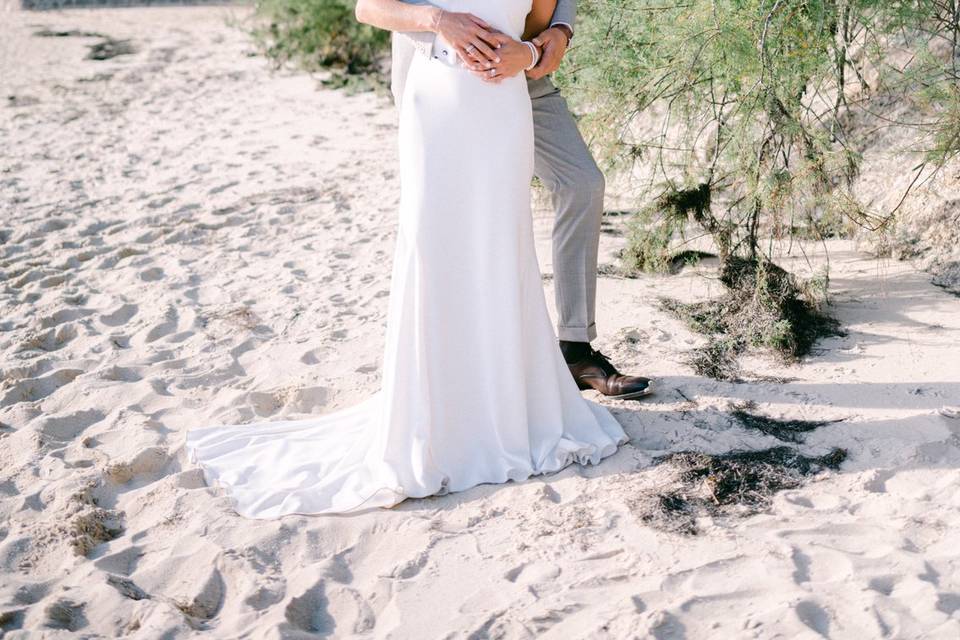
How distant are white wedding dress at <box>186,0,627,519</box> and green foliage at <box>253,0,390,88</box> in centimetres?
702

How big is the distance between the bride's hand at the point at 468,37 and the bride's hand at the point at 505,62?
1 cm

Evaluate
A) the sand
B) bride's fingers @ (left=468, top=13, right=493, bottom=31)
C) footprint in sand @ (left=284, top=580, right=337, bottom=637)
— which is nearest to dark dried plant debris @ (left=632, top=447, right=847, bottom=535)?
the sand

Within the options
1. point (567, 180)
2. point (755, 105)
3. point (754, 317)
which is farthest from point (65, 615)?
point (755, 105)

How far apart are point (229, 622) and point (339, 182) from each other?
4.49m

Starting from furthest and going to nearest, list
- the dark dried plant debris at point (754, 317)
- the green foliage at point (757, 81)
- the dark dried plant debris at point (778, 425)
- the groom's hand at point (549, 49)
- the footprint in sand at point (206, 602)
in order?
the dark dried plant debris at point (754, 317) < the green foliage at point (757, 81) < the dark dried plant debris at point (778, 425) < the groom's hand at point (549, 49) < the footprint in sand at point (206, 602)

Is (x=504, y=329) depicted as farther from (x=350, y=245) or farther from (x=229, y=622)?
(x=350, y=245)

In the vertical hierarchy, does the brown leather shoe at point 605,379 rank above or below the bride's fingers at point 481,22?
below

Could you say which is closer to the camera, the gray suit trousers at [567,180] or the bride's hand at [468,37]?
the bride's hand at [468,37]

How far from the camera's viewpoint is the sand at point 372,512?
2535 millimetres

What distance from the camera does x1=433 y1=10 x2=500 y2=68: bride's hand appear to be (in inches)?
114

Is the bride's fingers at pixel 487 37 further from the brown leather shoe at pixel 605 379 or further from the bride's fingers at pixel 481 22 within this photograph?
the brown leather shoe at pixel 605 379

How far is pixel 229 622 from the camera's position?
2570 mm

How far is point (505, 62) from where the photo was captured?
293 cm

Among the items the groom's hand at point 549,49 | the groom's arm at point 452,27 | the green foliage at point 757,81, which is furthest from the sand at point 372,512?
the groom's arm at point 452,27
